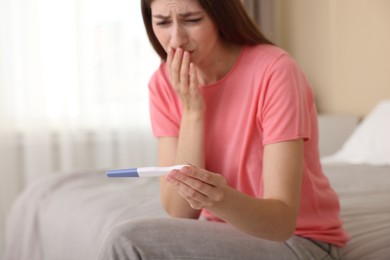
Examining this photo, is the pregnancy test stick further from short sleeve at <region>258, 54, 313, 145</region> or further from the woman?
short sleeve at <region>258, 54, 313, 145</region>

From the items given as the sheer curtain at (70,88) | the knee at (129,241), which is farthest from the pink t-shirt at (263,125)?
the sheer curtain at (70,88)

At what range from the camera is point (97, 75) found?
3545 millimetres

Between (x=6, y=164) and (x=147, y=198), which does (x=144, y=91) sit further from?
(x=147, y=198)

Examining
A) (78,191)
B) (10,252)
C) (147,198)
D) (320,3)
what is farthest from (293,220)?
(320,3)

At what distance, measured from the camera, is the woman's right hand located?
4.47ft

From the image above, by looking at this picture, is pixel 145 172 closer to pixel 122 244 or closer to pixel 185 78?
pixel 122 244

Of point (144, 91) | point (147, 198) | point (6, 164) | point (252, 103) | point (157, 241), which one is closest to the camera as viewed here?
point (157, 241)

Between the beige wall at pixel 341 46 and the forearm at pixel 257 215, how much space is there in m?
2.33

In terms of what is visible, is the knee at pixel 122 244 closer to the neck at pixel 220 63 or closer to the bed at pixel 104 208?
the neck at pixel 220 63

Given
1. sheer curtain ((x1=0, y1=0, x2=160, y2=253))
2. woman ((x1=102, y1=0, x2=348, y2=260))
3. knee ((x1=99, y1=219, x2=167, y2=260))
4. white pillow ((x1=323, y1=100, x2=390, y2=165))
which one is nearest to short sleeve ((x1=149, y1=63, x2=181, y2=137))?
woman ((x1=102, y1=0, x2=348, y2=260))

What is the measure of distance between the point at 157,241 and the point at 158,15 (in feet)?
1.51

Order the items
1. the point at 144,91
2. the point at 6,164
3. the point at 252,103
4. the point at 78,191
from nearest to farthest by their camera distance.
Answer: the point at 252,103, the point at 78,191, the point at 6,164, the point at 144,91

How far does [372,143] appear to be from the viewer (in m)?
2.89

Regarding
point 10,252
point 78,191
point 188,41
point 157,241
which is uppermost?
point 188,41
